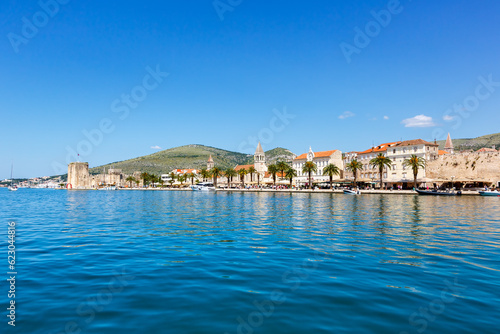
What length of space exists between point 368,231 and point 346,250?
6.38 meters

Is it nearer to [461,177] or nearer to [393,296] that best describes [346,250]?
[393,296]

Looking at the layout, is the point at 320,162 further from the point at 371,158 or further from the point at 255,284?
the point at 255,284

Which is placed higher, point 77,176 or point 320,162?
point 320,162

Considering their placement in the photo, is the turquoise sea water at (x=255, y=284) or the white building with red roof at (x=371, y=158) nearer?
the turquoise sea water at (x=255, y=284)

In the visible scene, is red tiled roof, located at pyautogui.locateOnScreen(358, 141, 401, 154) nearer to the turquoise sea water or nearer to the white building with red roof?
the white building with red roof

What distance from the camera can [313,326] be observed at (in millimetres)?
6422

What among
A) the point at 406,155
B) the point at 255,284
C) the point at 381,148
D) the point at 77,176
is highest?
the point at 381,148

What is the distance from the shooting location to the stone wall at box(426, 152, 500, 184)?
7638 centimetres

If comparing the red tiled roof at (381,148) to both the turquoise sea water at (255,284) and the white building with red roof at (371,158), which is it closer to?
the white building with red roof at (371,158)

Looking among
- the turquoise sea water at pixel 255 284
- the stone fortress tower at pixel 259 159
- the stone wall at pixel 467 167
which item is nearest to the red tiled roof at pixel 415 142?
the stone wall at pixel 467 167

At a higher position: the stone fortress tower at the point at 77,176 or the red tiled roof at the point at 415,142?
the red tiled roof at the point at 415,142

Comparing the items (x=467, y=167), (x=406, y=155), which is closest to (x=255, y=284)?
(x=467, y=167)

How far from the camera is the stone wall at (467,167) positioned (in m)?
76.4

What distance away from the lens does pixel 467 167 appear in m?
82.2
